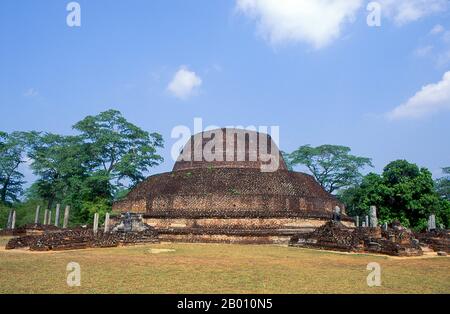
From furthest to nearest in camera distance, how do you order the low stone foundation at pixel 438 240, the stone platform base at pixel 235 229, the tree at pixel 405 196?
1. the tree at pixel 405 196
2. the stone platform base at pixel 235 229
3. the low stone foundation at pixel 438 240

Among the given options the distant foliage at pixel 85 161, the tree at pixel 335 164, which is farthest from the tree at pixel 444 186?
the distant foliage at pixel 85 161

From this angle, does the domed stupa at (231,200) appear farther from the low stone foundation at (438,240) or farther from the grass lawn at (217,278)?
the grass lawn at (217,278)

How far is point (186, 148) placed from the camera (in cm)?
2983

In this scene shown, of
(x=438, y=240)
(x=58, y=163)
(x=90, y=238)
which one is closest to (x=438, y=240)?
(x=438, y=240)

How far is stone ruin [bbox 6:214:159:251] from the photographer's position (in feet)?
48.7

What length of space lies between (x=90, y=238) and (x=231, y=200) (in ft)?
27.9

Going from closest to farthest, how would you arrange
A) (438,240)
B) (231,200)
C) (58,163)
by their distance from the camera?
(438,240)
(231,200)
(58,163)

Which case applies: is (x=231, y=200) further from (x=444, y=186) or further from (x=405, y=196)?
(x=444, y=186)

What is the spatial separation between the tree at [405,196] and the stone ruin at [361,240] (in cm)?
888

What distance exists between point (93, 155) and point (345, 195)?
2485cm

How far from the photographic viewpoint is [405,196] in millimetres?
25703

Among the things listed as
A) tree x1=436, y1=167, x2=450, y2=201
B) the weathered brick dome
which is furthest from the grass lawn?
tree x1=436, y1=167, x2=450, y2=201

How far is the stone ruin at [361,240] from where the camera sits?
14.1 m
